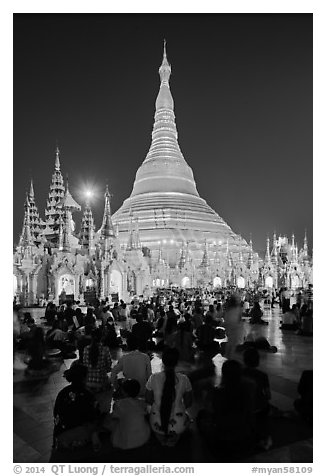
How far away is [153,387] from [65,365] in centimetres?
425

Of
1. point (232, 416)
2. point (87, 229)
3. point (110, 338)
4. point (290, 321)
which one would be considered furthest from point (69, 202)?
point (232, 416)

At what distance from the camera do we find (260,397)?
407cm

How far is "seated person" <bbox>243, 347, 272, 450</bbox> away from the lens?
147 inches

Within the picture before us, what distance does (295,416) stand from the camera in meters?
4.58

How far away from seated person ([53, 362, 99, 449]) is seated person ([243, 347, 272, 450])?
173 cm

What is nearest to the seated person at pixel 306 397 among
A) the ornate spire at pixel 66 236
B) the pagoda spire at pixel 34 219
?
the ornate spire at pixel 66 236

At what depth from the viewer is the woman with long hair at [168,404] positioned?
380 cm

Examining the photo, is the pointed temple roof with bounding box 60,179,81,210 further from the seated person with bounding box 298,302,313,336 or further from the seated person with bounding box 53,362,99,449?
the seated person with bounding box 53,362,99,449

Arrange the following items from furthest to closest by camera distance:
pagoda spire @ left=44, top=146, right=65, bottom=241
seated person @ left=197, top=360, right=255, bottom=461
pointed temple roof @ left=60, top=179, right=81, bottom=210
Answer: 1. pagoda spire @ left=44, top=146, right=65, bottom=241
2. pointed temple roof @ left=60, top=179, right=81, bottom=210
3. seated person @ left=197, top=360, right=255, bottom=461

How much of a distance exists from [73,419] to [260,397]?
205cm

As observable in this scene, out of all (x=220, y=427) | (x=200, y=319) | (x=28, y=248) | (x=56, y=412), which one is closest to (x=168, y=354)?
(x=220, y=427)

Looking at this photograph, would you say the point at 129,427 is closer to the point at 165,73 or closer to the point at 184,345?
the point at 184,345

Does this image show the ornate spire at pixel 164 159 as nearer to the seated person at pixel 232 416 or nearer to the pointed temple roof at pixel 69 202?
the pointed temple roof at pixel 69 202

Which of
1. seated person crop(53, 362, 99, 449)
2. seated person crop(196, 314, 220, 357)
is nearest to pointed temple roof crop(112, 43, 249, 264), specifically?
seated person crop(196, 314, 220, 357)
